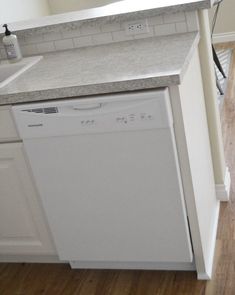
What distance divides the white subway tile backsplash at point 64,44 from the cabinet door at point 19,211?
2.12ft

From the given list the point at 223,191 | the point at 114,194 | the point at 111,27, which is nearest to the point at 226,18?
the point at 223,191

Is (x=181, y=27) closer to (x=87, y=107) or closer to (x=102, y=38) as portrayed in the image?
(x=102, y=38)

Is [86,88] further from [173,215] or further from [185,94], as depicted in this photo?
[173,215]

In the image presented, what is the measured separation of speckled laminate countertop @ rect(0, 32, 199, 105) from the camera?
1.57 metres

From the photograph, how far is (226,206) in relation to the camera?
2.36 m

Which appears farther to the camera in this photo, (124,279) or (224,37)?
(224,37)

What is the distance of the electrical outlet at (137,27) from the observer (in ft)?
6.70

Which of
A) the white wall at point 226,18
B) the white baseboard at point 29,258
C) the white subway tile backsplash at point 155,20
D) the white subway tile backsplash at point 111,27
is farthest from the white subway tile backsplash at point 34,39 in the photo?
the white wall at point 226,18

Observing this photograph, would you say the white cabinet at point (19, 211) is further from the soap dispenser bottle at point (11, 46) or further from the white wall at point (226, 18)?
the white wall at point (226, 18)

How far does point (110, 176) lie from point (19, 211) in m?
0.55

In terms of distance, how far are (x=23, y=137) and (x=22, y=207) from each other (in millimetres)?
411

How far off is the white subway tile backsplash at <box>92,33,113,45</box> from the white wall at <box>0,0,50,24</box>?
3142mm

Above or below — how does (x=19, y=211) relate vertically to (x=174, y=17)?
below

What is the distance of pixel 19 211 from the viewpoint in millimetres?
2039
